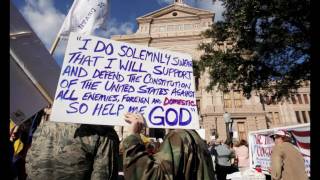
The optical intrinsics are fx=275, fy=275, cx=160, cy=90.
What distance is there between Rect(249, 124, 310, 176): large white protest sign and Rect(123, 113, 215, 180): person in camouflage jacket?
228 inches

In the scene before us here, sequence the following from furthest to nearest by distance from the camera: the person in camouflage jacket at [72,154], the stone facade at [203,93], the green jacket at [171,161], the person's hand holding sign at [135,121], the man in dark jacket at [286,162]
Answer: the stone facade at [203,93] < the man in dark jacket at [286,162] < the person in camouflage jacket at [72,154] < the person's hand holding sign at [135,121] < the green jacket at [171,161]

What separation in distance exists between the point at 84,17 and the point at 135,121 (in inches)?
80.7

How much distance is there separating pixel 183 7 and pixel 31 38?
38.4m

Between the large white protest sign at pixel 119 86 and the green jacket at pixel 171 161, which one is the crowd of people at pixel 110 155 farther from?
the large white protest sign at pixel 119 86

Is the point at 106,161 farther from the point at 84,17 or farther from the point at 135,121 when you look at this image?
the point at 84,17

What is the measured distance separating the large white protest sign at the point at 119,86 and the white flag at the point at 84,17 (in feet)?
4.10

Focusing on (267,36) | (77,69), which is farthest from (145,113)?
(267,36)

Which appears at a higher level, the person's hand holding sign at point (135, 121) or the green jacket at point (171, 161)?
the person's hand holding sign at point (135, 121)

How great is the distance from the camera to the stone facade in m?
31.4

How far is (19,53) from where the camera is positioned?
232 centimetres

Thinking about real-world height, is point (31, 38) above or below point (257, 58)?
below

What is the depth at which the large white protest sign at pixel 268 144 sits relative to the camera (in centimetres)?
667

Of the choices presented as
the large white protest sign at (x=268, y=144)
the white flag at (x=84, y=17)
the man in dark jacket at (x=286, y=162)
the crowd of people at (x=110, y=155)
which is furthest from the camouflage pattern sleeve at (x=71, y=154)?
the large white protest sign at (x=268, y=144)

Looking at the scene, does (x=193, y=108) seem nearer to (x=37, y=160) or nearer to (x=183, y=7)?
(x=37, y=160)
